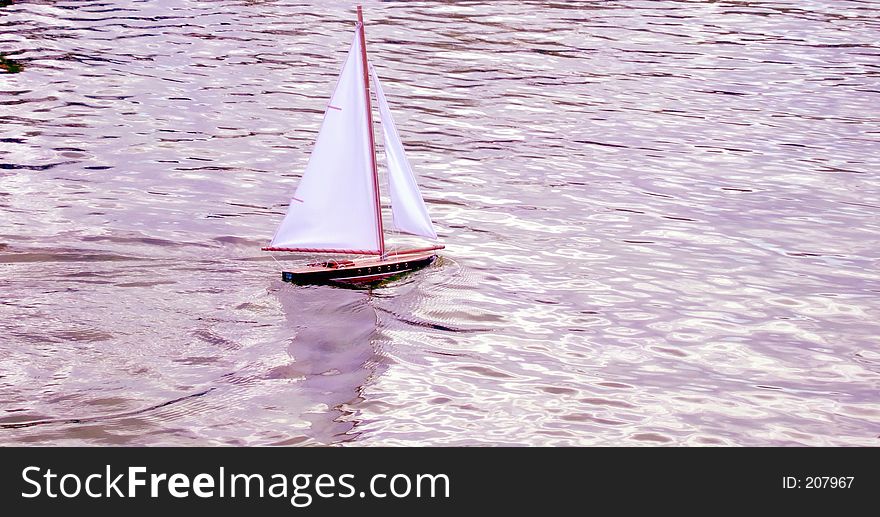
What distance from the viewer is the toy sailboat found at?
21562 mm

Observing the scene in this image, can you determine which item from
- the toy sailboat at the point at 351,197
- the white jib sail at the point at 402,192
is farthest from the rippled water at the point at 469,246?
the white jib sail at the point at 402,192

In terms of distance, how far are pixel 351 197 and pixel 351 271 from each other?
1.44m

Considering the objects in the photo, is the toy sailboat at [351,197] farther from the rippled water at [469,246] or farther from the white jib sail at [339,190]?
the rippled water at [469,246]

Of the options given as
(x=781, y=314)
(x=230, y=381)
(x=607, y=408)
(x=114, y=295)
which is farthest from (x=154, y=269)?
(x=781, y=314)

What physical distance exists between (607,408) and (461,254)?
7.01 metres

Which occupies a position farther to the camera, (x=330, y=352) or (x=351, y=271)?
(x=351, y=271)

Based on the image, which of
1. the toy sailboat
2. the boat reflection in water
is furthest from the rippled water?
the toy sailboat

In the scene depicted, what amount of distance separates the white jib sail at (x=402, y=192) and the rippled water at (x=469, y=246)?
1.01 meters

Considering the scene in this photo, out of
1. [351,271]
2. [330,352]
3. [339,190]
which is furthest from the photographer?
[339,190]

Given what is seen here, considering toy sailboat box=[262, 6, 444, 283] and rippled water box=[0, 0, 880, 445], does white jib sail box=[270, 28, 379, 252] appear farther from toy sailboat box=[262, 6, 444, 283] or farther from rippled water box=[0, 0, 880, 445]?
rippled water box=[0, 0, 880, 445]

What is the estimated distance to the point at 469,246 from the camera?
80.0ft

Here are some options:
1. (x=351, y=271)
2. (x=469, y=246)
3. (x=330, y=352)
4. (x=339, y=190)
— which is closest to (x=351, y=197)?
(x=339, y=190)

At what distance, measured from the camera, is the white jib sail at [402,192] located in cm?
2158

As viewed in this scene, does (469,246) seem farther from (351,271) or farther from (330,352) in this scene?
(330,352)
